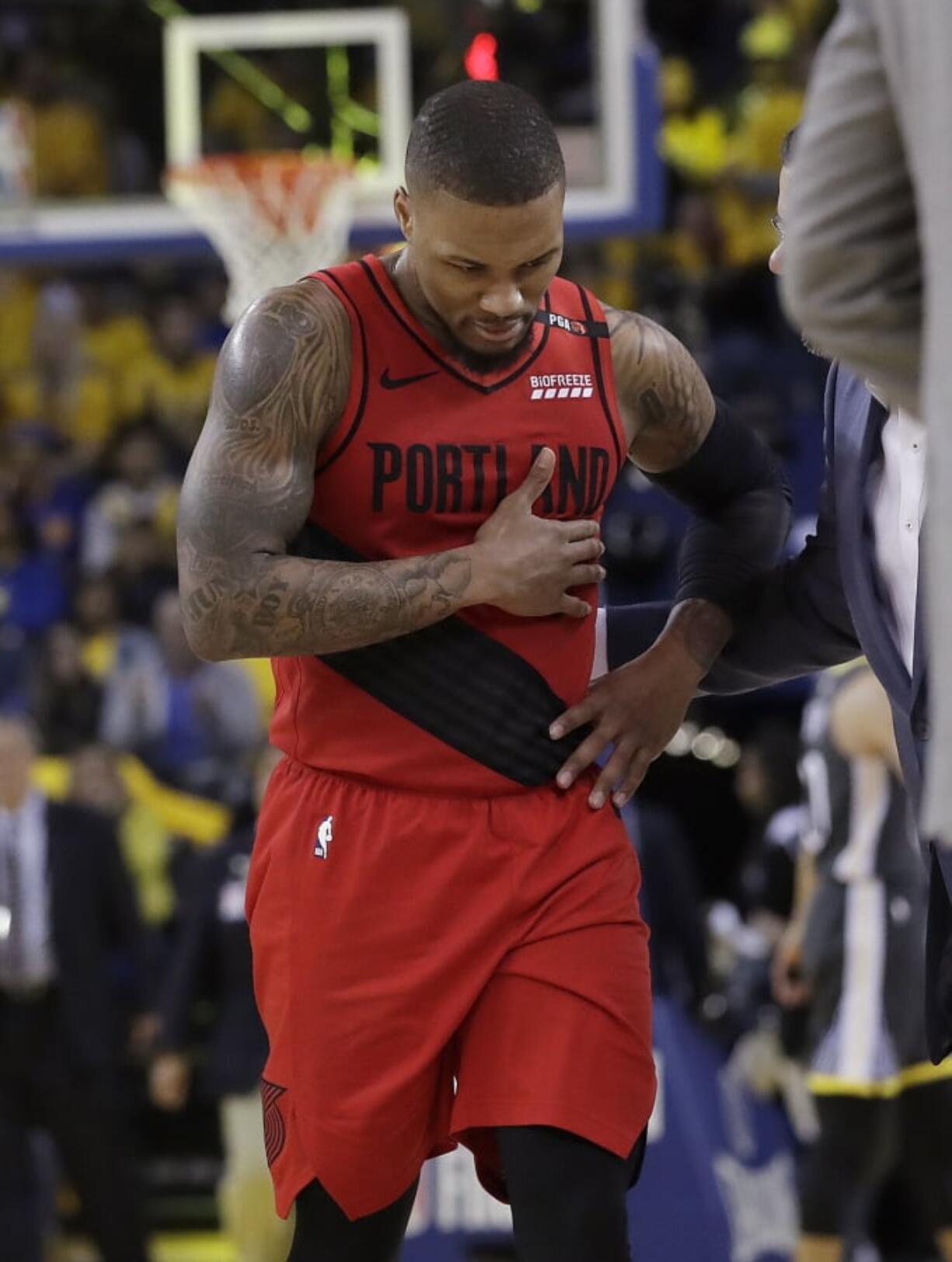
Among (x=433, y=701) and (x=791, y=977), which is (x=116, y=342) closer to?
(x=791, y=977)

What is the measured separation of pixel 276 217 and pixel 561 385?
5415mm

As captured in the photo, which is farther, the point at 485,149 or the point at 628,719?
the point at 628,719

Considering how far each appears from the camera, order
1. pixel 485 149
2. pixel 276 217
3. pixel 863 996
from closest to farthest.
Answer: pixel 485 149 → pixel 863 996 → pixel 276 217

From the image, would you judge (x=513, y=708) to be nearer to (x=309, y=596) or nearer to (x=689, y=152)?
(x=309, y=596)

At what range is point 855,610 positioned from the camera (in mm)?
3797

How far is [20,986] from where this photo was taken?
9125 millimetres

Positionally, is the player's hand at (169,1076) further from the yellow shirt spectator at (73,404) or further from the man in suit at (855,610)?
the yellow shirt spectator at (73,404)

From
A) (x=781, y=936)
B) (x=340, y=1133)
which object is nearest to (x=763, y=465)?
(x=340, y=1133)

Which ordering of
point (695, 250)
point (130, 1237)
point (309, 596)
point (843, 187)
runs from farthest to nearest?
point (695, 250)
point (130, 1237)
point (309, 596)
point (843, 187)

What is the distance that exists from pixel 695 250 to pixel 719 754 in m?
3.88

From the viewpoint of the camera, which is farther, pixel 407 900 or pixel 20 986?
pixel 20 986

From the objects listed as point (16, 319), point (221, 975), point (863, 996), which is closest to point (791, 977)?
point (863, 996)

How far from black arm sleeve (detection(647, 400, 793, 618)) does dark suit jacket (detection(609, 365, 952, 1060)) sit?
0.17 feet

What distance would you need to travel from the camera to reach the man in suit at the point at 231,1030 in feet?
28.7
